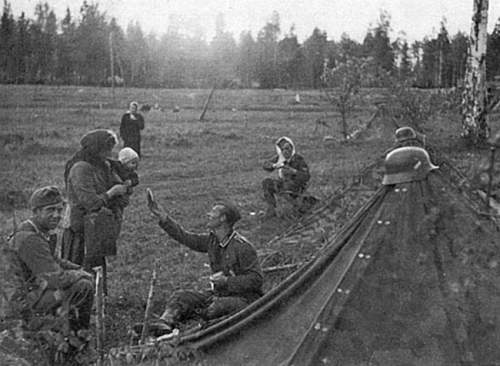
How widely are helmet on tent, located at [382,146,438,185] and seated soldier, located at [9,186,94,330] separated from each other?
2.06 metres

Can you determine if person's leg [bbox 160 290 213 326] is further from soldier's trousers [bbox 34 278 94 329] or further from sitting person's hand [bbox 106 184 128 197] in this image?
sitting person's hand [bbox 106 184 128 197]

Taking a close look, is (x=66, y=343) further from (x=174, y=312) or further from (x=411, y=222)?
(x=411, y=222)

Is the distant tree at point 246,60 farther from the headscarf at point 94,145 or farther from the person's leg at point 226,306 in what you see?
the person's leg at point 226,306

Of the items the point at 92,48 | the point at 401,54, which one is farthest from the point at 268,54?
the point at 401,54

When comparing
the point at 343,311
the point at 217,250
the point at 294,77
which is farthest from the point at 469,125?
the point at 294,77

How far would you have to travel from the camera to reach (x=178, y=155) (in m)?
19.1

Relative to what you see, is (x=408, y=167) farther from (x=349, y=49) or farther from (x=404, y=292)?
(x=349, y=49)

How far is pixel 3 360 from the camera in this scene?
438cm

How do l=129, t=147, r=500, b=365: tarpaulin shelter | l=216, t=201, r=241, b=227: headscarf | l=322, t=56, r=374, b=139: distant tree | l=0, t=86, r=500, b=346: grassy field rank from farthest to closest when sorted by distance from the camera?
l=322, t=56, r=374, b=139: distant tree < l=0, t=86, r=500, b=346: grassy field < l=216, t=201, r=241, b=227: headscarf < l=129, t=147, r=500, b=365: tarpaulin shelter

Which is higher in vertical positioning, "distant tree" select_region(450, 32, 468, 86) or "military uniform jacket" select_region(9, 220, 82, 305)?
"distant tree" select_region(450, 32, 468, 86)

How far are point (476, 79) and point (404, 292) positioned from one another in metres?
12.6

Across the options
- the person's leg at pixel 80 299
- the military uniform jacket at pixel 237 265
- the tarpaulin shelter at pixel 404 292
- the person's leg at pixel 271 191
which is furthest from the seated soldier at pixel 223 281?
the person's leg at pixel 271 191

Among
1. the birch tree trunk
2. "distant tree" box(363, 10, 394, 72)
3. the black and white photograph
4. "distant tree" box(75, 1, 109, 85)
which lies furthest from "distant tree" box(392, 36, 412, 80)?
"distant tree" box(75, 1, 109, 85)

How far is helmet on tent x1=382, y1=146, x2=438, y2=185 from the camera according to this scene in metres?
4.37
